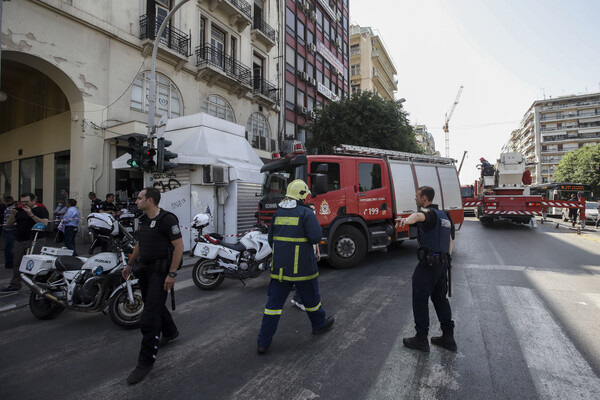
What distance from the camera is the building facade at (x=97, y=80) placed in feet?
37.8

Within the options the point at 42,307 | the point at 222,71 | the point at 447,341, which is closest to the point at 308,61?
the point at 222,71

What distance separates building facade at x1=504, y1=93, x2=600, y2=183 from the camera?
221 feet

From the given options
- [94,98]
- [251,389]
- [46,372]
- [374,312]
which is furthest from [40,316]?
[94,98]

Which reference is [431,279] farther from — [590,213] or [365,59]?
[365,59]

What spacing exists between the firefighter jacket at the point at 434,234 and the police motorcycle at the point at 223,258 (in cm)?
329

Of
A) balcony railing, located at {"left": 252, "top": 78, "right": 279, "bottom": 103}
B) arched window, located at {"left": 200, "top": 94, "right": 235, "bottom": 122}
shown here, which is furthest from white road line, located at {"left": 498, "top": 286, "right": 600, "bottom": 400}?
balcony railing, located at {"left": 252, "top": 78, "right": 279, "bottom": 103}

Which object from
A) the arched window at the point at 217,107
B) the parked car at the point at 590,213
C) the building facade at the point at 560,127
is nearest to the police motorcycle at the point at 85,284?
the arched window at the point at 217,107

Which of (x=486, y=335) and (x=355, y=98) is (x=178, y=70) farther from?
(x=486, y=335)

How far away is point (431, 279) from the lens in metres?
3.24

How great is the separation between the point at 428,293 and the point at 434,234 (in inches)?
24.3

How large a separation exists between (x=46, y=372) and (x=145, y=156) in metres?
6.42

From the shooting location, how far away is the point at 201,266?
19.7 feet

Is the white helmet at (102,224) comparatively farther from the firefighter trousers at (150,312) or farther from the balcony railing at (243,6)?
the balcony railing at (243,6)

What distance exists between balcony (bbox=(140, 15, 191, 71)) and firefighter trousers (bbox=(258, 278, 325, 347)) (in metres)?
14.6
